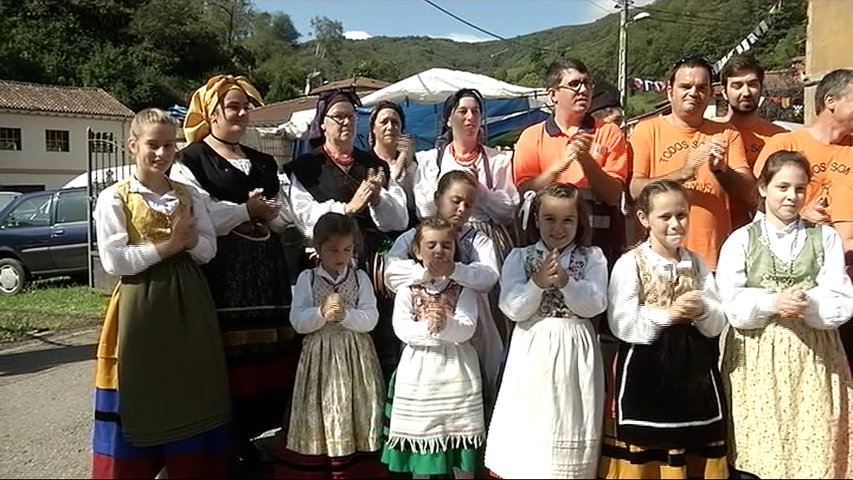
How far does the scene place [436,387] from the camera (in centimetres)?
332

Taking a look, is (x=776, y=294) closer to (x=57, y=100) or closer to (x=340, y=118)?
(x=340, y=118)

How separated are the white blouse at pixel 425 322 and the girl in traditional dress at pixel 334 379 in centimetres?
14

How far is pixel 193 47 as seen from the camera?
169 ft

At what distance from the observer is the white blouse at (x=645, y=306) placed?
3.12 m

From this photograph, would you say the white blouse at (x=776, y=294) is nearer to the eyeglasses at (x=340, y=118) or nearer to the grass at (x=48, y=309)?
the eyeglasses at (x=340, y=118)

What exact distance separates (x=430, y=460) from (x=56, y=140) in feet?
119

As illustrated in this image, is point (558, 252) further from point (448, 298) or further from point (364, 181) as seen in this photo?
point (364, 181)

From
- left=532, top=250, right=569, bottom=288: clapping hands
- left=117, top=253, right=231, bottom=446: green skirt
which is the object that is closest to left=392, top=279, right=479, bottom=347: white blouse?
left=532, top=250, right=569, bottom=288: clapping hands

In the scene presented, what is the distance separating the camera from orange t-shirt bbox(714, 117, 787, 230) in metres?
3.85

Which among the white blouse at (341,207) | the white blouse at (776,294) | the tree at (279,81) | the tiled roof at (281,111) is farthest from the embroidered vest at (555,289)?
the tree at (279,81)

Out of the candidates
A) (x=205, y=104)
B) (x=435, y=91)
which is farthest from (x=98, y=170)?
(x=205, y=104)

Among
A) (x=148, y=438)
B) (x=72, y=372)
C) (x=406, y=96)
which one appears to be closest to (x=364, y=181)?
(x=148, y=438)

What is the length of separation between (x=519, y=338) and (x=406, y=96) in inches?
306

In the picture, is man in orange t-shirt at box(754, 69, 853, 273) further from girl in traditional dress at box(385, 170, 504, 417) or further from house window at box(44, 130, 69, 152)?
house window at box(44, 130, 69, 152)
